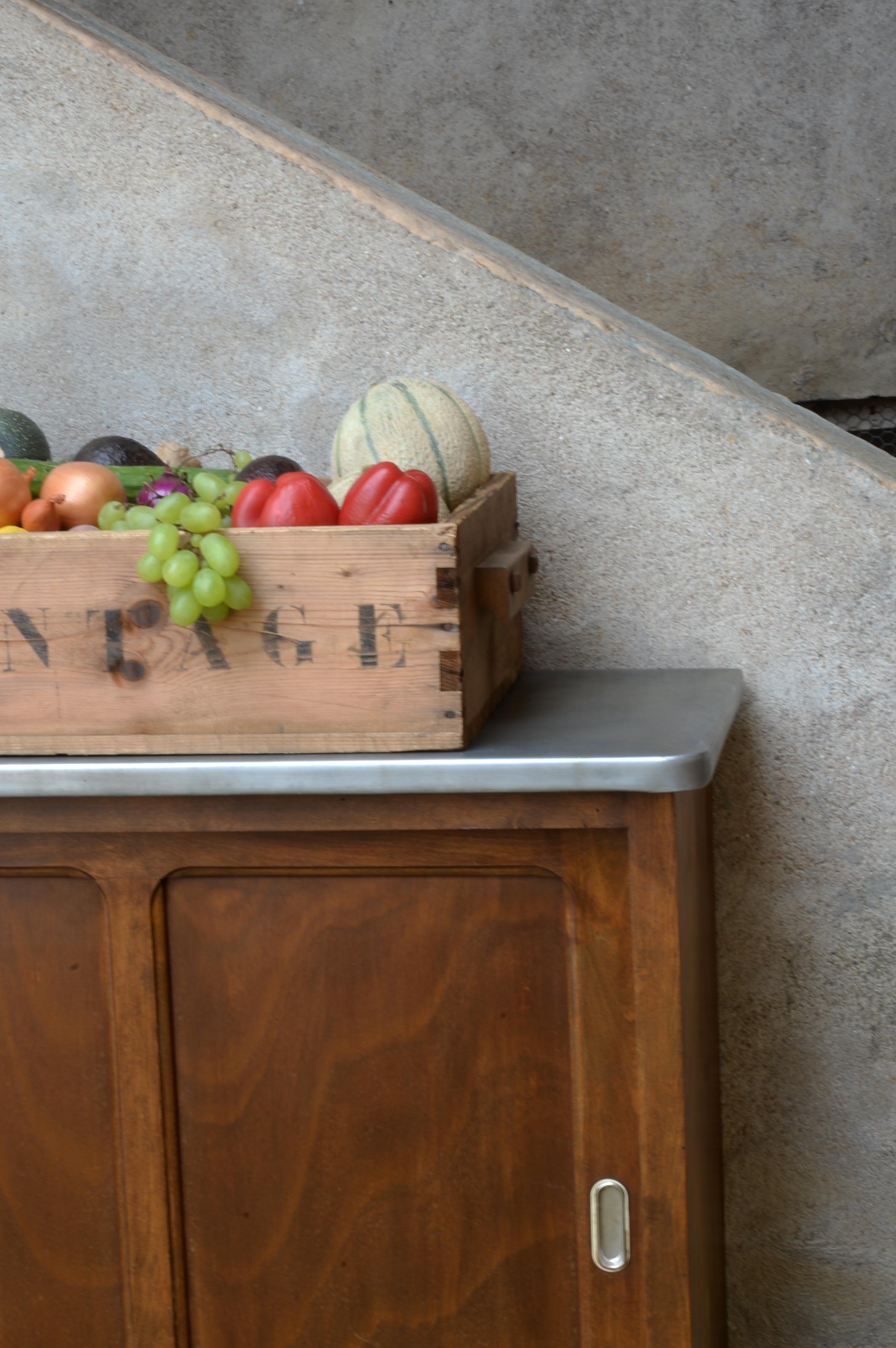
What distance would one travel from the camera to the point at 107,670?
1.08 meters

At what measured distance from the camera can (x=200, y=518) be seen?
3.38ft

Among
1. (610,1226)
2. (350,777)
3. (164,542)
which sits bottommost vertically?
(610,1226)

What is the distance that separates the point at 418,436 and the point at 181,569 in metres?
0.33

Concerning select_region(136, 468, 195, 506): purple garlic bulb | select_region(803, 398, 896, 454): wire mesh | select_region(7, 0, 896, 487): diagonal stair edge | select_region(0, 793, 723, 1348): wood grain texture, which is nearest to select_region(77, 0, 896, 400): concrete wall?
select_region(803, 398, 896, 454): wire mesh

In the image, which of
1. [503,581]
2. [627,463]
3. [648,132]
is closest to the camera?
[503,581]

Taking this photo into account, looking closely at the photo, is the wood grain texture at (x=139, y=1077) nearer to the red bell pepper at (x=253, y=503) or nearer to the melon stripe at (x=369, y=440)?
the red bell pepper at (x=253, y=503)

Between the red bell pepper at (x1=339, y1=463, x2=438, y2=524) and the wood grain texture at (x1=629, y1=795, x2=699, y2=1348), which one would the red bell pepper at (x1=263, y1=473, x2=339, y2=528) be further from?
the wood grain texture at (x1=629, y1=795, x2=699, y2=1348)

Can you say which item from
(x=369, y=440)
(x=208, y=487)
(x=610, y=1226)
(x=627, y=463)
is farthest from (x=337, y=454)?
(x=610, y=1226)

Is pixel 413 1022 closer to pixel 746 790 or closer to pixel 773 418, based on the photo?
pixel 746 790

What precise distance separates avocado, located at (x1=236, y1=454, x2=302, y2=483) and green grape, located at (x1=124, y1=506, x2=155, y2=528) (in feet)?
0.53

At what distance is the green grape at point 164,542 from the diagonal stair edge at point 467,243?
69 centimetres

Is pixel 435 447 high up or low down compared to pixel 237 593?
up

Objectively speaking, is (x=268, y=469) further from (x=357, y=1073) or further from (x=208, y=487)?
(x=357, y=1073)

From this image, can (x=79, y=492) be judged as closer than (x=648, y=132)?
Yes
